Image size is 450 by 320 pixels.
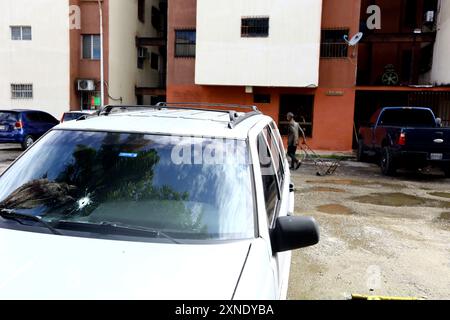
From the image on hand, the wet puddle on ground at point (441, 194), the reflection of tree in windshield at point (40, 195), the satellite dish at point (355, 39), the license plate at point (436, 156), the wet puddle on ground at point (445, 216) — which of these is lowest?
the wet puddle on ground at point (441, 194)

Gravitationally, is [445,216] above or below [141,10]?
below

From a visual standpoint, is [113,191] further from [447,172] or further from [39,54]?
[39,54]

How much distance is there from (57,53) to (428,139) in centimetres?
1713

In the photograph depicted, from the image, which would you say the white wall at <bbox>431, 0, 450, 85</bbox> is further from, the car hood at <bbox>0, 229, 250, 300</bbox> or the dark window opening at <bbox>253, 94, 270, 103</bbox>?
the car hood at <bbox>0, 229, 250, 300</bbox>

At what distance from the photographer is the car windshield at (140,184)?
2443 mm

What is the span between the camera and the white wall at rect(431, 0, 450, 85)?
17391 mm

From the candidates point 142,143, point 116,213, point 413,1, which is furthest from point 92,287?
point 413,1

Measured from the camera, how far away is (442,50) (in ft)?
59.5

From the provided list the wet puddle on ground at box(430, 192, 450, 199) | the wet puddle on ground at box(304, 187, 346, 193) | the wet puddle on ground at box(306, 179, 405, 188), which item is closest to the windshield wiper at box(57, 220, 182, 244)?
the wet puddle on ground at box(304, 187, 346, 193)

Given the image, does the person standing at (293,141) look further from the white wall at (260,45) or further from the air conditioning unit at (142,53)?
the air conditioning unit at (142,53)

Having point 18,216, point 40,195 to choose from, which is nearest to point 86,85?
point 40,195

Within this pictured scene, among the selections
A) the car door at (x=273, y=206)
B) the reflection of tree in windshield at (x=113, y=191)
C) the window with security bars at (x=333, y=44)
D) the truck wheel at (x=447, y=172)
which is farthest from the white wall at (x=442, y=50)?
the reflection of tree in windshield at (x=113, y=191)

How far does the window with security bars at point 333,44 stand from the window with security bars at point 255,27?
2618 mm
